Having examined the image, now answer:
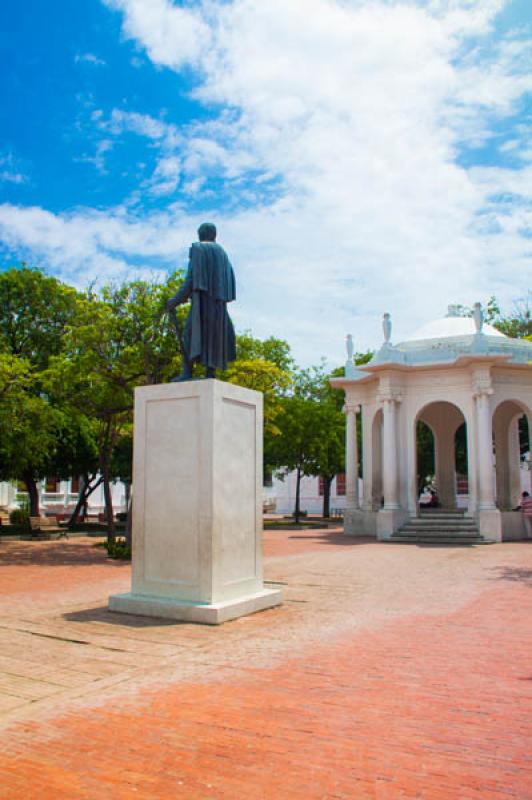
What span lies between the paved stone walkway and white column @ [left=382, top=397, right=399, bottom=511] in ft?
40.9

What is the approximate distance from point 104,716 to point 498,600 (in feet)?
22.9

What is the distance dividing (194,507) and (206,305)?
2.87 metres

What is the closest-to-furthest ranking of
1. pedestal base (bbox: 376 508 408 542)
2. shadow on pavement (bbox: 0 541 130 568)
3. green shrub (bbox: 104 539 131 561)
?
shadow on pavement (bbox: 0 541 130 568), green shrub (bbox: 104 539 131 561), pedestal base (bbox: 376 508 408 542)

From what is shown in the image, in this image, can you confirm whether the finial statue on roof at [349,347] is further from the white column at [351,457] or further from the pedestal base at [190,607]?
the pedestal base at [190,607]

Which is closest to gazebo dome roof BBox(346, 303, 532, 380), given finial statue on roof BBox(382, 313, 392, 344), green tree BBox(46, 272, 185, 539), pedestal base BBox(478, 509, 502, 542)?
finial statue on roof BBox(382, 313, 392, 344)

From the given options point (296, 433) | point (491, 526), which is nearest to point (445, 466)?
point (491, 526)

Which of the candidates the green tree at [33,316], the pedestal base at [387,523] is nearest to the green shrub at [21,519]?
the green tree at [33,316]

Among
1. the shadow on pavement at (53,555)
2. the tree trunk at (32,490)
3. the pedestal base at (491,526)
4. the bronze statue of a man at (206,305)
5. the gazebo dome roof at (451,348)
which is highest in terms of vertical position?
the gazebo dome roof at (451,348)

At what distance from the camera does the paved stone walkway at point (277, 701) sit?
3.93m

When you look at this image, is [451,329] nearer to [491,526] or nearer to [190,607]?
[491,526]

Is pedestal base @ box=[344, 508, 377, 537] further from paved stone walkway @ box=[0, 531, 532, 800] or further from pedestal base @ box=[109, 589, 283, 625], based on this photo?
pedestal base @ box=[109, 589, 283, 625]

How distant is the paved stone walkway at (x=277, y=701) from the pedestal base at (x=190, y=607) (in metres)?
0.19

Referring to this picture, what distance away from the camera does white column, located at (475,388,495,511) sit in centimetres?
2153

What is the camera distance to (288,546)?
2148 centimetres
